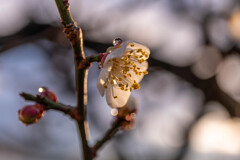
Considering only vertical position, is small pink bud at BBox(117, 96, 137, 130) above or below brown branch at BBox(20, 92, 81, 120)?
below

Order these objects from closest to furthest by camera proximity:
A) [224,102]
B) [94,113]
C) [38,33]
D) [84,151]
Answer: [84,151], [38,33], [224,102], [94,113]

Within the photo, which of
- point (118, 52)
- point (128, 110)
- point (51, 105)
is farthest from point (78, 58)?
point (128, 110)

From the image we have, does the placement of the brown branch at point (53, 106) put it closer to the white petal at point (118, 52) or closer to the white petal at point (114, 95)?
the white petal at point (114, 95)

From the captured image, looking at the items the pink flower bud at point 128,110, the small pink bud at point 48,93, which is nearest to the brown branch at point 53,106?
the small pink bud at point 48,93

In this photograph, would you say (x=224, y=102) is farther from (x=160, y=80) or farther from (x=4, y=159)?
(x=4, y=159)

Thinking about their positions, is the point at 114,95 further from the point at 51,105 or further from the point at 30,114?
the point at 30,114

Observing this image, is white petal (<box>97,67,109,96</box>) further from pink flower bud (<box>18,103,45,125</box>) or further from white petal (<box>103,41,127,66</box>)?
pink flower bud (<box>18,103,45,125</box>)

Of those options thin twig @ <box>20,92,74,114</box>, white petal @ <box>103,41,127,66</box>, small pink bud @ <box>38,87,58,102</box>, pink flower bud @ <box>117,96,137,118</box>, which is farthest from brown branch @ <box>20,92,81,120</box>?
pink flower bud @ <box>117,96,137,118</box>

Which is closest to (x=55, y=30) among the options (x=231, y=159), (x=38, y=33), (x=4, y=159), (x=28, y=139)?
(x=38, y=33)
